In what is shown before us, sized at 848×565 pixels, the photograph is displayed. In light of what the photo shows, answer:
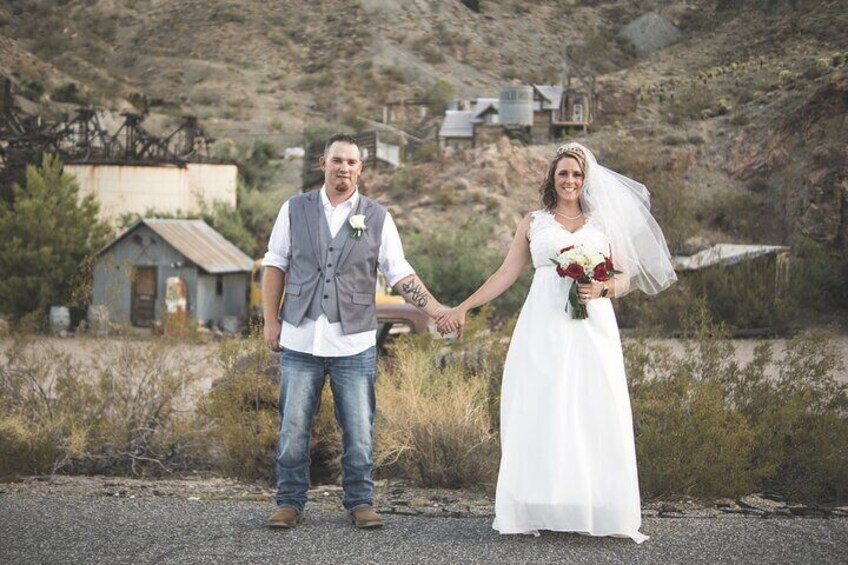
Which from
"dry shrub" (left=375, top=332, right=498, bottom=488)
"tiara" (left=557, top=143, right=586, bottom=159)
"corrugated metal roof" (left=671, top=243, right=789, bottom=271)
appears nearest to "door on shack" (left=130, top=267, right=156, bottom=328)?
"corrugated metal roof" (left=671, top=243, right=789, bottom=271)

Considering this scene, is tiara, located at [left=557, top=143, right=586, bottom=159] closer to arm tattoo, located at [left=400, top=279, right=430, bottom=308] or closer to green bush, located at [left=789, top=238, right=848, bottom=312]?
arm tattoo, located at [left=400, top=279, right=430, bottom=308]

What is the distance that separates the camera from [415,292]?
23.4 feet

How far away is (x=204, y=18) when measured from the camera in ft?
266

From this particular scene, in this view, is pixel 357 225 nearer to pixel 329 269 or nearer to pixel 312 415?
pixel 329 269

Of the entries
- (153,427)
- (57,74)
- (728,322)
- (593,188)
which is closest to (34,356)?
(153,427)

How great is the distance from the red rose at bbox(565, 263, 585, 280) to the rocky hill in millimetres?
24012

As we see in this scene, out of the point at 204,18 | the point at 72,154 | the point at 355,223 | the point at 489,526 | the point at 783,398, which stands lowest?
the point at 489,526

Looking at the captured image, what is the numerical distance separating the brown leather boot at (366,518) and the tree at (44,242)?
68.8 feet

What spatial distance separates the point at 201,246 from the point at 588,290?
22.3 meters

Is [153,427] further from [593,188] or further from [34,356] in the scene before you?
[593,188]

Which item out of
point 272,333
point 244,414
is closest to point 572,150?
point 272,333

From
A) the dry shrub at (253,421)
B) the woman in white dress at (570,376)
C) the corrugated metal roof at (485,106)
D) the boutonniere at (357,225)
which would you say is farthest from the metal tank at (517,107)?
the boutonniere at (357,225)

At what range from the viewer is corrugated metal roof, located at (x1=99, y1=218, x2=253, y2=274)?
88.7ft

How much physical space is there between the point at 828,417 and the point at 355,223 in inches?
177
